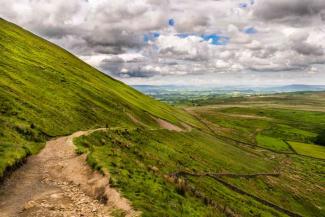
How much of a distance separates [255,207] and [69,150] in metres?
32.6

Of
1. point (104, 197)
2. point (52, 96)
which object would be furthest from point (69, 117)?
point (104, 197)

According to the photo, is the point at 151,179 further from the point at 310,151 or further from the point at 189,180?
the point at 310,151

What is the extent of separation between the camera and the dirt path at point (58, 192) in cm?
2225

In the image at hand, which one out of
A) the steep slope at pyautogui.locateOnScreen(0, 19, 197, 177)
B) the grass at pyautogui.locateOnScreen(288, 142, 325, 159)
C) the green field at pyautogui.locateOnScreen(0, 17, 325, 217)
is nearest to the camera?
the green field at pyautogui.locateOnScreen(0, 17, 325, 217)

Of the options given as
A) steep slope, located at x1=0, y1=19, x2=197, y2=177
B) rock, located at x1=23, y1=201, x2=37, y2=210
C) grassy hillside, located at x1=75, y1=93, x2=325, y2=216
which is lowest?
grassy hillside, located at x1=75, y1=93, x2=325, y2=216

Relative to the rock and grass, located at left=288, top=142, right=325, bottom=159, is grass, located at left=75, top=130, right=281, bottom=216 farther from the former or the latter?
grass, located at left=288, top=142, right=325, bottom=159

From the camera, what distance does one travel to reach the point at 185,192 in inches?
1318

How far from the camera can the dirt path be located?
73.0ft

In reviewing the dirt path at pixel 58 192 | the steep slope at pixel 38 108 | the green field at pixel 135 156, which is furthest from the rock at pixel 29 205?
the green field at pixel 135 156

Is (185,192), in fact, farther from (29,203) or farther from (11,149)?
(11,149)

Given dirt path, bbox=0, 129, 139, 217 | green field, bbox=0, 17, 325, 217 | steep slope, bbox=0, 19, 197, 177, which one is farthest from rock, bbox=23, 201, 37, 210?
green field, bbox=0, 17, 325, 217

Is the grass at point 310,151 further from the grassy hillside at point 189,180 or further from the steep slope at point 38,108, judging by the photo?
the steep slope at point 38,108

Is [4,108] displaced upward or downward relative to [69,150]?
upward

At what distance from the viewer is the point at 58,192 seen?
2556cm
